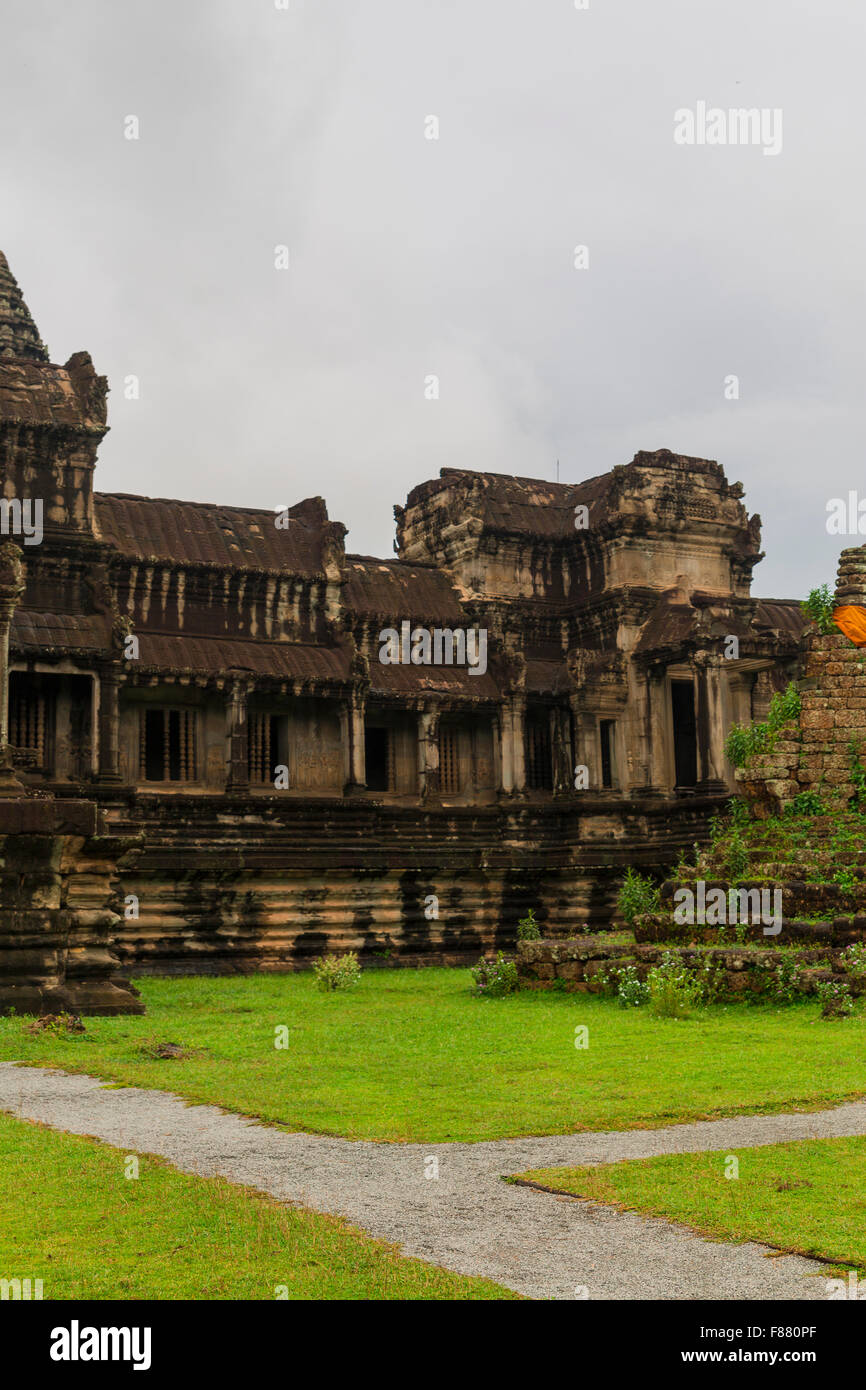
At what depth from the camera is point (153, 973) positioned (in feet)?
90.2

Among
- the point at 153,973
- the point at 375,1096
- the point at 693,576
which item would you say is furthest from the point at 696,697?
the point at 375,1096

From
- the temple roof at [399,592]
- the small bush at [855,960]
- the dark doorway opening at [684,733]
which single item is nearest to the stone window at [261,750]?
the temple roof at [399,592]

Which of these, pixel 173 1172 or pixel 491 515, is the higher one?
pixel 491 515

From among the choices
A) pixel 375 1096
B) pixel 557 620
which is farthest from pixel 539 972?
pixel 557 620

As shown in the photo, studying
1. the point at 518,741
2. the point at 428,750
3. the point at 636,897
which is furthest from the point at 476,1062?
the point at 518,741

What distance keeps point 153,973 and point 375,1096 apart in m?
16.8

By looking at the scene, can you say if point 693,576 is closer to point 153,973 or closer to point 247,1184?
point 153,973

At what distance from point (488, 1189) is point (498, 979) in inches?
504

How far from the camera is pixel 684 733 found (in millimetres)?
38062

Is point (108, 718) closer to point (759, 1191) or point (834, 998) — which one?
point (834, 998)

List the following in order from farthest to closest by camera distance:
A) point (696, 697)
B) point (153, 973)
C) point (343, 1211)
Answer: point (696, 697) → point (153, 973) → point (343, 1211)

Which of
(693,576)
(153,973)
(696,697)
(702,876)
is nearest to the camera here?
(702,876)

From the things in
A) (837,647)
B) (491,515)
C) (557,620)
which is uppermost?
(491,515)

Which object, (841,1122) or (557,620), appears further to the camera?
(557,620)
